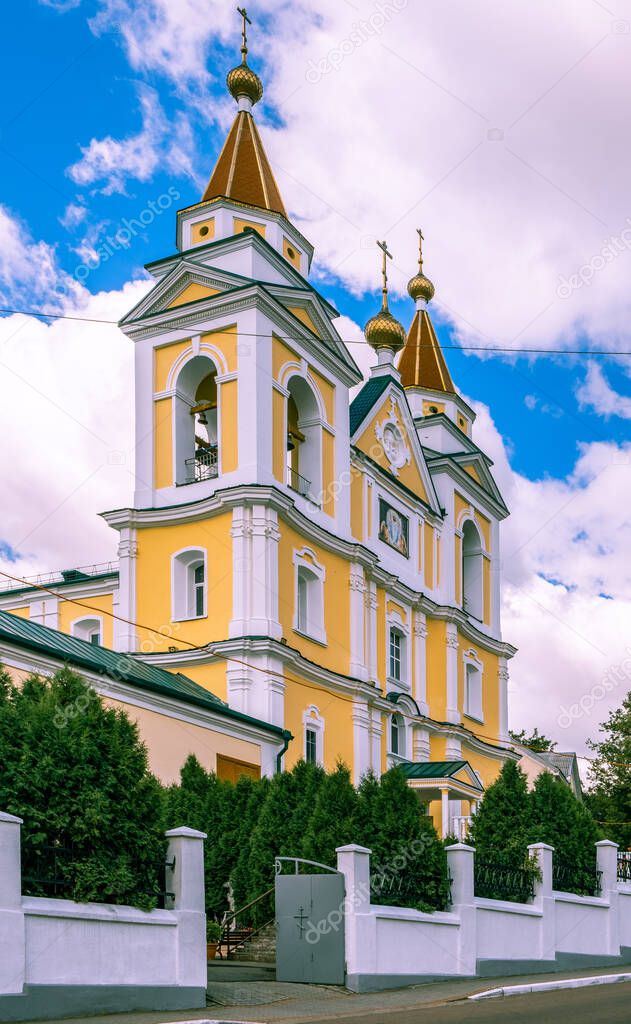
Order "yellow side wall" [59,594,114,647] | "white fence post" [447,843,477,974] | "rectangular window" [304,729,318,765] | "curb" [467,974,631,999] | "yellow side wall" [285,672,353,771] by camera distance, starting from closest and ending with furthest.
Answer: "curb" [467,974,631,999] < "white fence post" [447,843,477,974] < "yellow side wall" [285,672,353,771] < "rectangular window" [304,729,318,765] < "yellow side wall" [59,594,114,647]

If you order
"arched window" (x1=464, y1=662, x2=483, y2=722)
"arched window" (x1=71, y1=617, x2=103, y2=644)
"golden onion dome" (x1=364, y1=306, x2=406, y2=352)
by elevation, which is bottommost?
"arched window" (x1=464, y1=662, x2=483, y2=722)

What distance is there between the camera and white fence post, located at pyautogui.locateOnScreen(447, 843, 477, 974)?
1692cm

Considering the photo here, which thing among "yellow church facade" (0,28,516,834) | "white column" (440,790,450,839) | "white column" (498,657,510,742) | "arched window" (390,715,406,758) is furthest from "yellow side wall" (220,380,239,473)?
"white column" (498,657,510,742)

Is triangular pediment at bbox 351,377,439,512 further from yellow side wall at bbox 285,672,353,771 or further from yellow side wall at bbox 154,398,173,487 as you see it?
yellow side wall at bbox 285,672,353,771

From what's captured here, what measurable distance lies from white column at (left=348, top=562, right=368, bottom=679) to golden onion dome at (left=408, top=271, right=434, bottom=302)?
16.6m

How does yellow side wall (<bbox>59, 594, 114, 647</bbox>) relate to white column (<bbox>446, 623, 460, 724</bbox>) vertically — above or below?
above

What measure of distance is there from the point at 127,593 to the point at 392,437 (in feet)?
34.7

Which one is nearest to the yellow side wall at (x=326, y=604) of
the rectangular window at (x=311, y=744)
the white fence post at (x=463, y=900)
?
the rectangular window at (x=311, y=744)

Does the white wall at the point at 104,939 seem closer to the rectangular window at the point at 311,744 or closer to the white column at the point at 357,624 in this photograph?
the rectangular window at the point at 311,744

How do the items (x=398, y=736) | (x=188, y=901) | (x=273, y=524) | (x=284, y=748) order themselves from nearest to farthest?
(x=188, y=901) < (x=284, y=748) < (x=273, y=524) < (x=398, y=736)

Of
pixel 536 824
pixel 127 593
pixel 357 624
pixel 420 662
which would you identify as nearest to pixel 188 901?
pixel 536 824

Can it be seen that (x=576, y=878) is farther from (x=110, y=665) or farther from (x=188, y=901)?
(x=188, y=901)

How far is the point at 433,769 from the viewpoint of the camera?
33531 mm

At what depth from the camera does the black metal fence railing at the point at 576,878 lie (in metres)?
20.4
